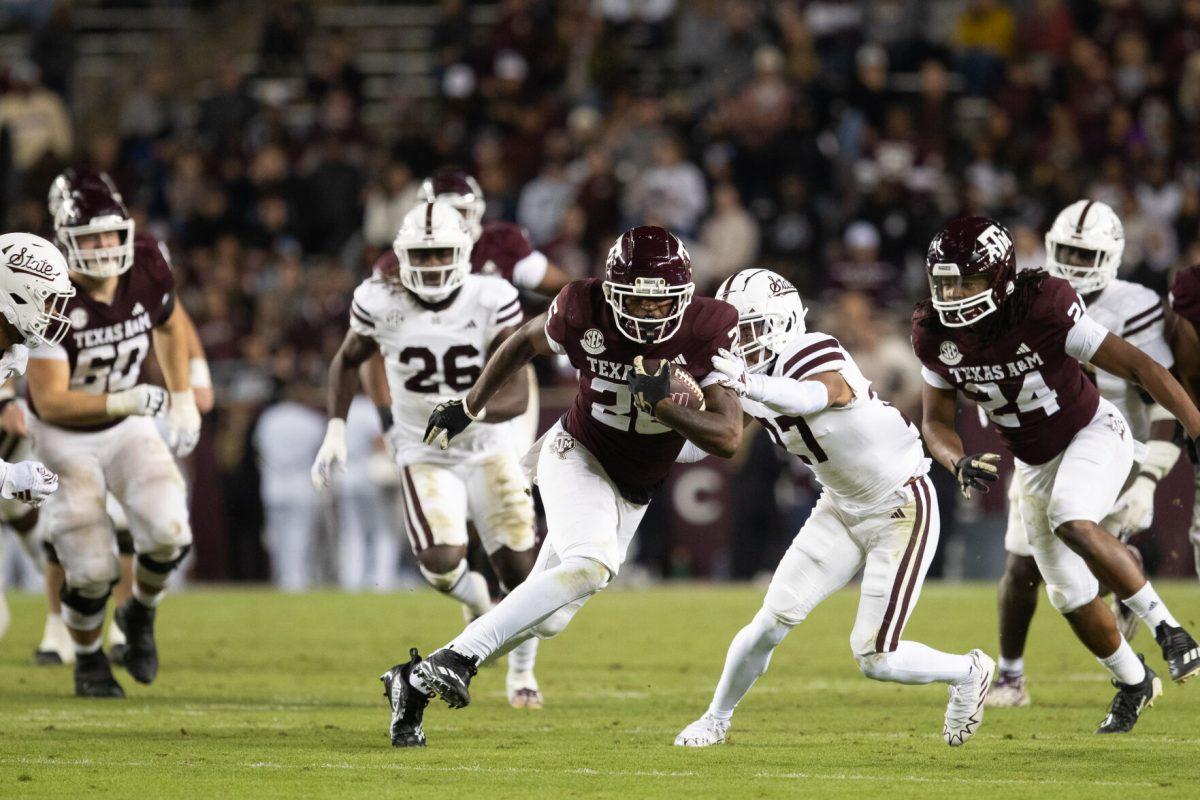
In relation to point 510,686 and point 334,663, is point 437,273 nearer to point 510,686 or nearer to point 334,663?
point 510,686

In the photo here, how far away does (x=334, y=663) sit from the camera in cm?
962

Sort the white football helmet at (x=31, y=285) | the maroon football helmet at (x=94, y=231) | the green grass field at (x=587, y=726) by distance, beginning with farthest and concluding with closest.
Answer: the maroon football helmet at (x=94, y=231) < the white football helmet at (x=31, y=285) < the green grass field at (x=587, y=726)

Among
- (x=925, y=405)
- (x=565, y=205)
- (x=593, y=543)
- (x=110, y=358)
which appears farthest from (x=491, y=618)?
(x=565, y=205)

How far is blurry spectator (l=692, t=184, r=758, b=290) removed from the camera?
14.5 meters

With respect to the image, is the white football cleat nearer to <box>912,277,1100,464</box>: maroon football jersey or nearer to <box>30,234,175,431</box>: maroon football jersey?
<box>912,277,1100,464</box>: maroon football jersey

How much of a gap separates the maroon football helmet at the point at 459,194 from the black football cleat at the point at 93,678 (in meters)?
2.65

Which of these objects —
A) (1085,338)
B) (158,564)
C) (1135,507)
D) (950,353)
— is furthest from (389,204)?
(1085,338)

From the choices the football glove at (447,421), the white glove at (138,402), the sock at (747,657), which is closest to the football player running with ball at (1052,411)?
the sock at (747,657)

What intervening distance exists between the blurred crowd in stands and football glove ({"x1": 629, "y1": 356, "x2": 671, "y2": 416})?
747 centimetres

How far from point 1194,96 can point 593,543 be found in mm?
9947

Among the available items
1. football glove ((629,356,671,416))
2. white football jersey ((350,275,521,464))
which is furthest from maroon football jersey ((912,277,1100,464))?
white football jersey ((350,275,521,464))

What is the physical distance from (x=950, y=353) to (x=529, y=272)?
8.99ft

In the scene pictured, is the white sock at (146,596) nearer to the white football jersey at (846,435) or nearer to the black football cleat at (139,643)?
the black football cleat at (139,643)

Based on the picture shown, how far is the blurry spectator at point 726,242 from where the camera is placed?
14.5 metres
